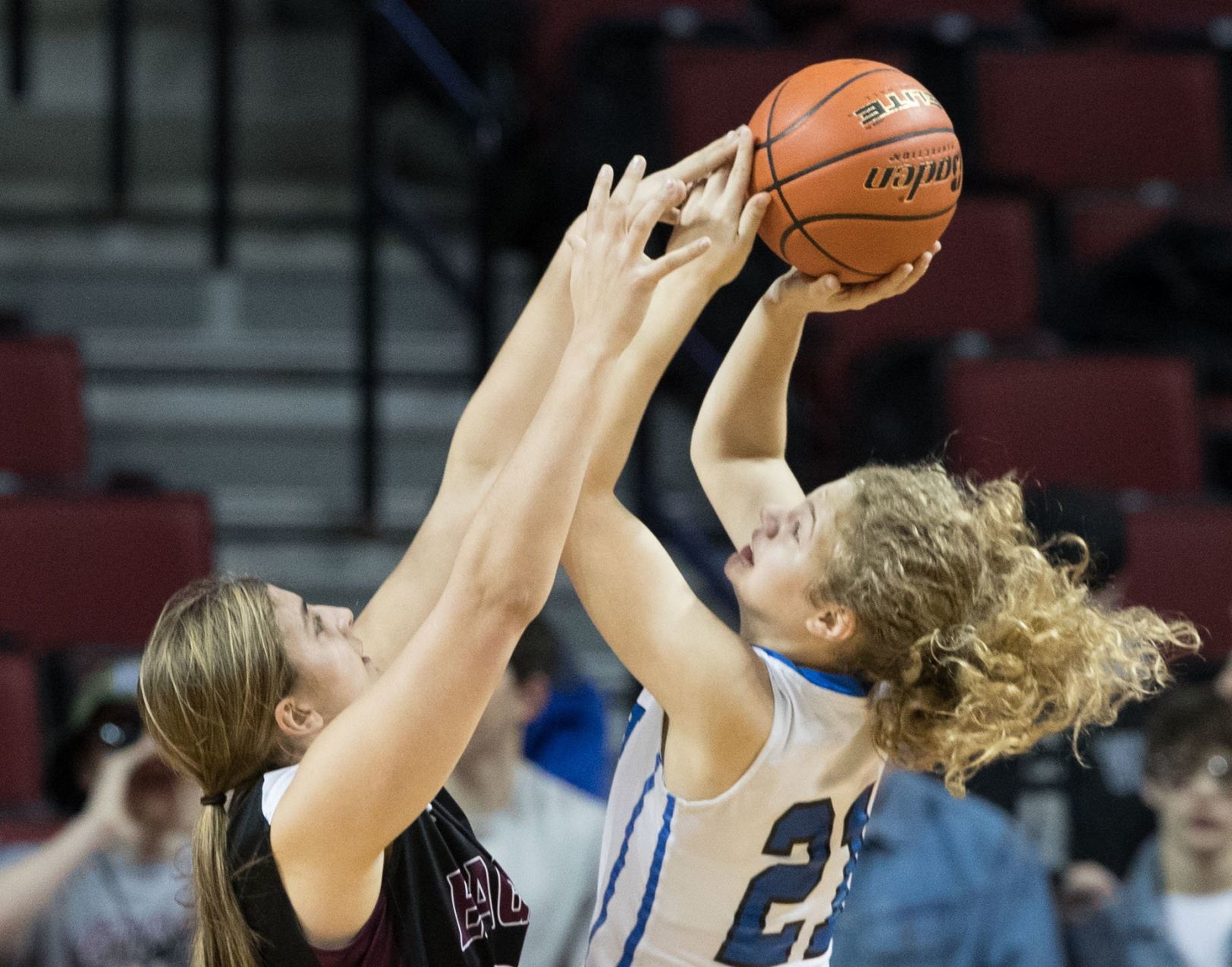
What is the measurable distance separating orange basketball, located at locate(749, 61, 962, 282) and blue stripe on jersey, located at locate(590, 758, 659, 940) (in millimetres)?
617

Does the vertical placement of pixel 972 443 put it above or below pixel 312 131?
below

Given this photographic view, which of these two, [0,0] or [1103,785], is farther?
Result: [0,0]

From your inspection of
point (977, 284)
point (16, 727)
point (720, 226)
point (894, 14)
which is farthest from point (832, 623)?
point (894, 14)

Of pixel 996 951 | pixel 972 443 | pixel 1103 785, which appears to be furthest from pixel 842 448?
pixel 996 951

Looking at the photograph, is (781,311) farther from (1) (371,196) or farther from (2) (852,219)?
(1) (371,196)

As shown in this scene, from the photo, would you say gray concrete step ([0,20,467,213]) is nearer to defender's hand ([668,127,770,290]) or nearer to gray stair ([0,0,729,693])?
gray stair ([0,0,729,693])

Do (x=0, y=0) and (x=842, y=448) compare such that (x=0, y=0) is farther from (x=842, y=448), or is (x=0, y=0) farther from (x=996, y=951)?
(x=996, y=951)

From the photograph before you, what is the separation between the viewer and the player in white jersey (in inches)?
70.9

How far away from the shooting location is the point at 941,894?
3.13m

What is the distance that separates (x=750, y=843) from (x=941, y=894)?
143 centimetres

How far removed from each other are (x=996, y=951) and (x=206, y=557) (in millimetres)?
1870

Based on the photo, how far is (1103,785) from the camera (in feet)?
11.2

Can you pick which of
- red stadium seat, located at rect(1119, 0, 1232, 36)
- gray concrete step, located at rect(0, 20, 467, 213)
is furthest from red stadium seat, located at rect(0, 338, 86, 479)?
red stadium seat, located at rect(1119, 0, 1232, 36)

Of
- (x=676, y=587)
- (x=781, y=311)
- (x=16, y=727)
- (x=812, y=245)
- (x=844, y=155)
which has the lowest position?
(x=16, y=727)
